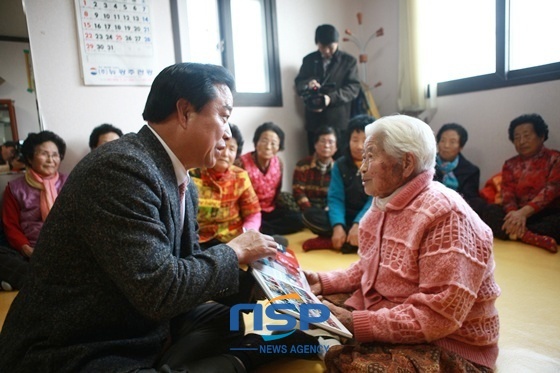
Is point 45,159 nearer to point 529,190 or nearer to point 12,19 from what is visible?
point 12,19

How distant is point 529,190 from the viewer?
2848 millimetres

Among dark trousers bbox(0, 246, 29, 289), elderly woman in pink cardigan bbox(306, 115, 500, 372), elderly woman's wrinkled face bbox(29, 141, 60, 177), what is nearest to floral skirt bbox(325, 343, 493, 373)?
elderly woman in pink cardigan bbox(306, 115, 500, 372)

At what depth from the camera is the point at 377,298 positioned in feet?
3.81

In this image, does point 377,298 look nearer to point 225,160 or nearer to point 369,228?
point 369,228

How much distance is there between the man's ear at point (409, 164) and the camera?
1.07 meters

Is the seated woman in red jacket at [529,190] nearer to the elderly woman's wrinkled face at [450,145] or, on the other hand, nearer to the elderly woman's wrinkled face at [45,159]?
the elderly woman's wrinkled face at [450,145]

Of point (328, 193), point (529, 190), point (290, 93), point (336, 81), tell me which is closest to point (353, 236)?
point (328, 193)

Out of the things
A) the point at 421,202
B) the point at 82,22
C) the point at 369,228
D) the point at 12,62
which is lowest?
the point at 369,228

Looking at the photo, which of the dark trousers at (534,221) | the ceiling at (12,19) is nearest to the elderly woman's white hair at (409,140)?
the dark trousers at (534,221)

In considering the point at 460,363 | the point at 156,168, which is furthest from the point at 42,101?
the point at 460,363

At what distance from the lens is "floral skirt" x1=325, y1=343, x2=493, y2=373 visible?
0.94 meters

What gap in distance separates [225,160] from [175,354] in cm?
142

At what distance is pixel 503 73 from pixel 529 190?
1.10 metres

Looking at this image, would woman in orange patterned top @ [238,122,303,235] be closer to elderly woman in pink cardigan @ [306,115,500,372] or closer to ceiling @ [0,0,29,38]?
ceiling @ [0,0,29,38]
